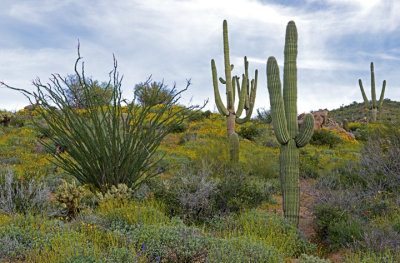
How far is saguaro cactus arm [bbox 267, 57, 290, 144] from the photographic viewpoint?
688cm

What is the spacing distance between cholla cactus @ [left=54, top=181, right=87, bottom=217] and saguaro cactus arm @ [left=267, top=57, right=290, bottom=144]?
160 inches

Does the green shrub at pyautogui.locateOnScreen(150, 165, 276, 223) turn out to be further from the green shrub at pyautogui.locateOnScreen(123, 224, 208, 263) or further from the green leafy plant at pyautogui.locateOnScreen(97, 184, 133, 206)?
the green shrub at pyautogui.locateOnScreen(123, 224, 208, 263)

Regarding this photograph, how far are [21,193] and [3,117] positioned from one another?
56.5 ft

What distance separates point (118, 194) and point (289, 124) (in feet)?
11.9

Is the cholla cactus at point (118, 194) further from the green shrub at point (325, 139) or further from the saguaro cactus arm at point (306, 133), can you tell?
the green shrub at point (325, 139)

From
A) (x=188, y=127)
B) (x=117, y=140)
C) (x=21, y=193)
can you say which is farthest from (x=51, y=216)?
(x=188, y=127)

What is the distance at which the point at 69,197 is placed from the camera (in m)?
6.75

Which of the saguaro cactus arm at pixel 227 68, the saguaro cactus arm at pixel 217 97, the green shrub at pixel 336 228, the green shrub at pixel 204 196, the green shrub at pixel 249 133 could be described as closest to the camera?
the green shrub at pixel 336 228

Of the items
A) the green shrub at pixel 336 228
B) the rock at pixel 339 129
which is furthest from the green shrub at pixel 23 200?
the rock at pixel 339 129

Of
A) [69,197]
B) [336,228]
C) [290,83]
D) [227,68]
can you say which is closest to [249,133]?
[227,68]

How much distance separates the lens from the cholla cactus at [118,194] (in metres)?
6.68

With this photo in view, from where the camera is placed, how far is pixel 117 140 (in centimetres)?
725

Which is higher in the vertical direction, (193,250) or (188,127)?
(188,127)

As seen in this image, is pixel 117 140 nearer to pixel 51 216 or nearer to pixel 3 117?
pixel 51 216
